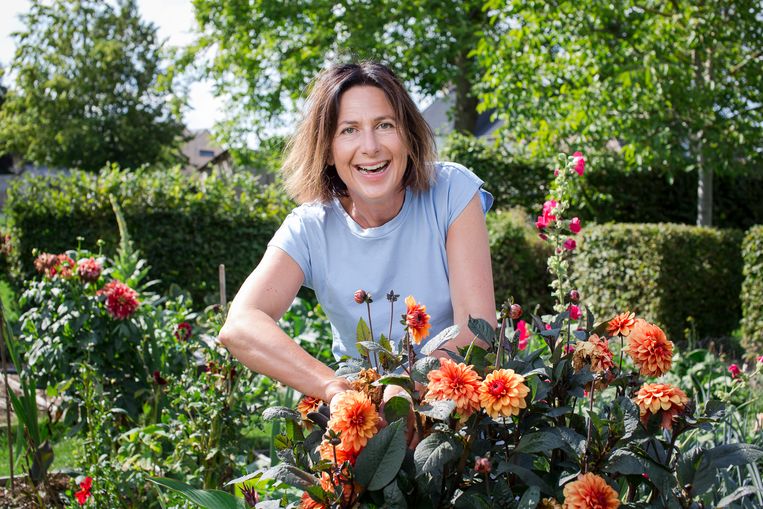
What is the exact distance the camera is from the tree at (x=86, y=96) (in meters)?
26.3

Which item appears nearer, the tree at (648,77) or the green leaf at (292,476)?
the green leaf at (292,476)

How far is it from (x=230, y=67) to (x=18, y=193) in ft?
27.3

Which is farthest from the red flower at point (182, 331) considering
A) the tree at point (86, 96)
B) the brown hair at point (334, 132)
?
the tree at point (86, 96)

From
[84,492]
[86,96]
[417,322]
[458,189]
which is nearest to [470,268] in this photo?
[458,189]

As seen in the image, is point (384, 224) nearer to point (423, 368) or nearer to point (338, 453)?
point (423, 368)

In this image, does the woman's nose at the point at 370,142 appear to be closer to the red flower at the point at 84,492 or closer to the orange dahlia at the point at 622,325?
the orange dahlia at the point at 622,325

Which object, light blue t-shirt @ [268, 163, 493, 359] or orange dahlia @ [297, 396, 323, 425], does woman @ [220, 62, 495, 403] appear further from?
orange dahlia @ [297, 396, 323, 425]

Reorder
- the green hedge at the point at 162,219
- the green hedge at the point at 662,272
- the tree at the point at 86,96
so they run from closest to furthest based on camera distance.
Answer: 1. the green hedge at the point at 162,219
2. the green hedge at the point at 662,272
3. the tree at the point at 86,96

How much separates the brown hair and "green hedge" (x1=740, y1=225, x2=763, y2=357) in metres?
5.23

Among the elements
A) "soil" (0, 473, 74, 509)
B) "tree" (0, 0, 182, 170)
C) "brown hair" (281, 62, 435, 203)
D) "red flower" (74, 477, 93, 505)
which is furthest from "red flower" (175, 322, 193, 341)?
"tree" (0, 0, 182, 170)

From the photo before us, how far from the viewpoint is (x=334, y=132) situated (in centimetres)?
200

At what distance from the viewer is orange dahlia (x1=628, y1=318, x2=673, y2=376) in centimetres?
126

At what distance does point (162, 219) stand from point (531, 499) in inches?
247

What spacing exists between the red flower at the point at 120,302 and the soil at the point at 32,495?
2.36ft
